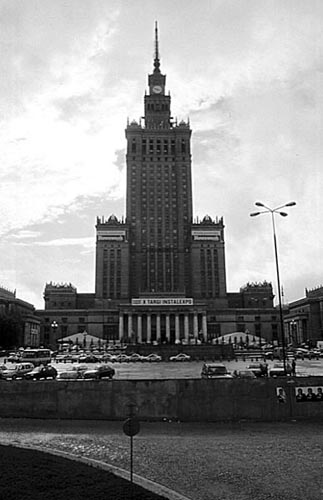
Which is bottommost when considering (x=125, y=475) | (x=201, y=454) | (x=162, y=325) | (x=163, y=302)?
(x=201, y=454)

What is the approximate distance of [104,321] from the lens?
14675 cm

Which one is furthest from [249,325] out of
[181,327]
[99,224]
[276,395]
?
[276,395]

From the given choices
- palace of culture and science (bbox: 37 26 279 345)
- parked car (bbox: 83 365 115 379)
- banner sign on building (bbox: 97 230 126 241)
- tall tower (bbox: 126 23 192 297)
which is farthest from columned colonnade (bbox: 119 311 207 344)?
parked car (bbox: 83 365 115 379)

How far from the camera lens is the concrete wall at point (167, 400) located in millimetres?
20641

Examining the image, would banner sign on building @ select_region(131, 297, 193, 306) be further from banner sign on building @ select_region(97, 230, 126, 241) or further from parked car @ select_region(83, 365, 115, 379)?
parked car @ select_region(83, 365, 115, 379)

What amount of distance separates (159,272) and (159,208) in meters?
23.7

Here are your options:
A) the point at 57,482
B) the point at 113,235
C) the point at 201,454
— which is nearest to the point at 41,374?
the point at 201,454

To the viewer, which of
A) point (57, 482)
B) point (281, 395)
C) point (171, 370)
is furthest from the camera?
point (171, 370)

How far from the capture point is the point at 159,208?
165000 mm

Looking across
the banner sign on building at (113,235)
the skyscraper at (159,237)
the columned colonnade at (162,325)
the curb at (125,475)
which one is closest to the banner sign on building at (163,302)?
the columned colonnade at (162,325)

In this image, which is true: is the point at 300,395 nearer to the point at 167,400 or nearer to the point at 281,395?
the point at 281,395

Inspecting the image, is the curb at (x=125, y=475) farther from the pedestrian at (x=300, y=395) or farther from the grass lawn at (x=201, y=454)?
the pedestrian at (x=300, y=395)

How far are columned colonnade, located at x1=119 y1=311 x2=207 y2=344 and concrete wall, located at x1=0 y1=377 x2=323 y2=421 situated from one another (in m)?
115

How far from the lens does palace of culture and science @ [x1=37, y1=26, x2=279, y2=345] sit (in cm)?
13888
